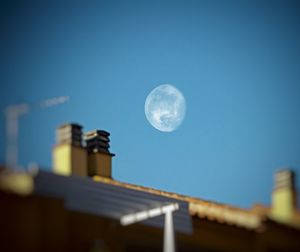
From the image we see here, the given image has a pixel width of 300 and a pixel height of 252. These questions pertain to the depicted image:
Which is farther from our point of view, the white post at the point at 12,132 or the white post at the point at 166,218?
the white post at the point at 166,218

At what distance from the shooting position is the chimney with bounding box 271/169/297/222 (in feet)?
55.4

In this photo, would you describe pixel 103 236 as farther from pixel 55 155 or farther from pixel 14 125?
pixel 55 155

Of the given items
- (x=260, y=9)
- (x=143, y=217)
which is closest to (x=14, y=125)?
(x=143, y=217)

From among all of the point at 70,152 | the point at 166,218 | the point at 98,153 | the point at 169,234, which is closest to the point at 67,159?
the point at 70,152

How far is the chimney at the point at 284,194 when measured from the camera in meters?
16.9

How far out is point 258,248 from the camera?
47.6 feet

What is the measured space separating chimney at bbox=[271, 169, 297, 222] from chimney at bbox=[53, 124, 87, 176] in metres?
4.53

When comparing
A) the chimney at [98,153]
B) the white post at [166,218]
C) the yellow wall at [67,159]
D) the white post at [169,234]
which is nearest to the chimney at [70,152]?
the yellow wall at [67,159]

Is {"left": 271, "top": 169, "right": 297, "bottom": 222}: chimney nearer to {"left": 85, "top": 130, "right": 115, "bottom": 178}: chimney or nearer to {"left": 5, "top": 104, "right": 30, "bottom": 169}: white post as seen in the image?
{"left": 85, "top": 130, "right": 115, "bottom": 178}: chimney

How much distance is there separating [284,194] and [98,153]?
186 inches

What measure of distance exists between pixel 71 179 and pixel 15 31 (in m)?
17.3

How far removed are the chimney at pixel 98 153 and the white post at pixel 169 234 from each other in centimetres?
435

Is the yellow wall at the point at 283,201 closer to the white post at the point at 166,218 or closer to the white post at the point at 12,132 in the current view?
the white post at the point at 166,218

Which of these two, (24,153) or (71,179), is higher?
(24,153)
